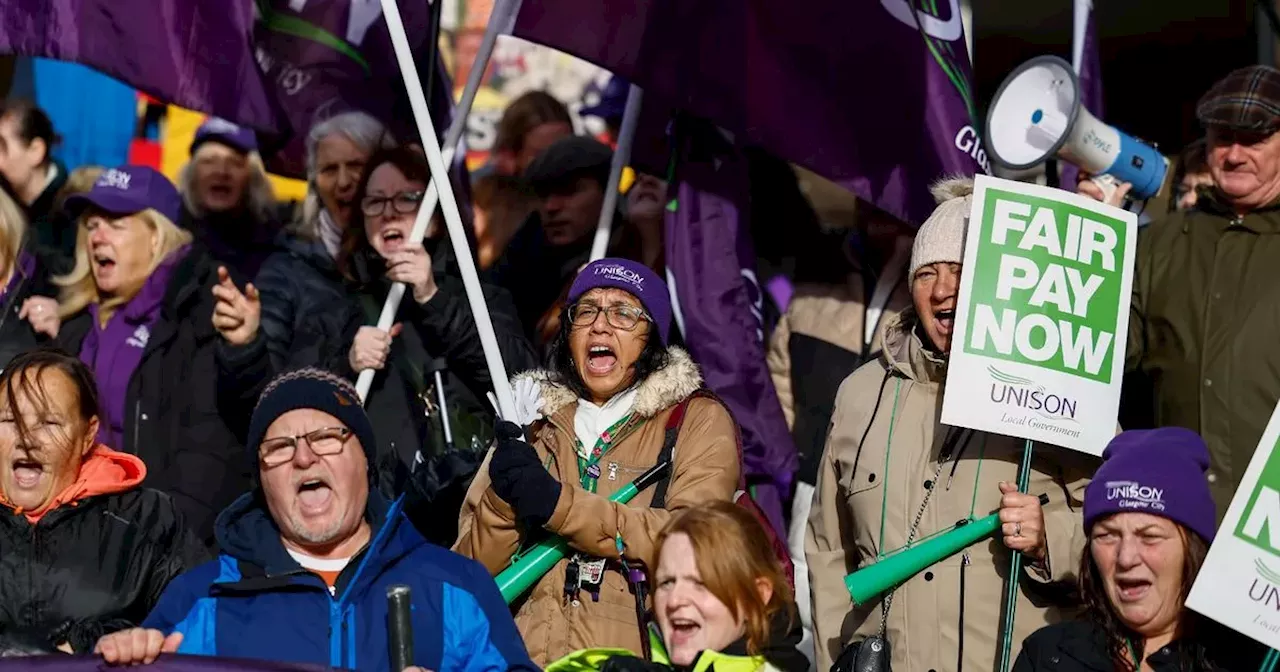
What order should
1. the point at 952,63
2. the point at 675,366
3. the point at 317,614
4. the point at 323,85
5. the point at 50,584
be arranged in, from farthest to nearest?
1. the point at 323,85
2. the point at 952,63
3. the point at 675,366
4. the point at 50,584
5. the point at 317,614

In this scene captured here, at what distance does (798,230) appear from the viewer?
713 cm

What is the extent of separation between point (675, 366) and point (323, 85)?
250 cm

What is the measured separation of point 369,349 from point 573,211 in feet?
3.97

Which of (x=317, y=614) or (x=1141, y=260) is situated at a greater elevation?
(x=1141, y=260)

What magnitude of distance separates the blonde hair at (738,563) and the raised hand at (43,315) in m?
3.11

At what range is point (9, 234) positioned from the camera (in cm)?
684

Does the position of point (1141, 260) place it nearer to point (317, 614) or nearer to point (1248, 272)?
point (1248, 272)

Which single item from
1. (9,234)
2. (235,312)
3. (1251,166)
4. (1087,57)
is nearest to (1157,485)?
(1251,166)

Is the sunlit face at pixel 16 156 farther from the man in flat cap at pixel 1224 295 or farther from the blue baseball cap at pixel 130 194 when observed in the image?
the man in flat cap at pixel 1224 295

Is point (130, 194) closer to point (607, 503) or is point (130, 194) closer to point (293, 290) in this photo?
point (293, 290)

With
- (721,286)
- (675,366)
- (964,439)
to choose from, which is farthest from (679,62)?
(964,439)

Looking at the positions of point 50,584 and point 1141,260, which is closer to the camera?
point 50,584

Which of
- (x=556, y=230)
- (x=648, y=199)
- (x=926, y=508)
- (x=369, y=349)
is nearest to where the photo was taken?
(x=926, y=508)

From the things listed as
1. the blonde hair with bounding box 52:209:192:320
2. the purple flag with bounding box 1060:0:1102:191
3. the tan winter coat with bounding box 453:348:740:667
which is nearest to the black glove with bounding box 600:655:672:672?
the tan winter coat with bounding box 453:348:740:667
